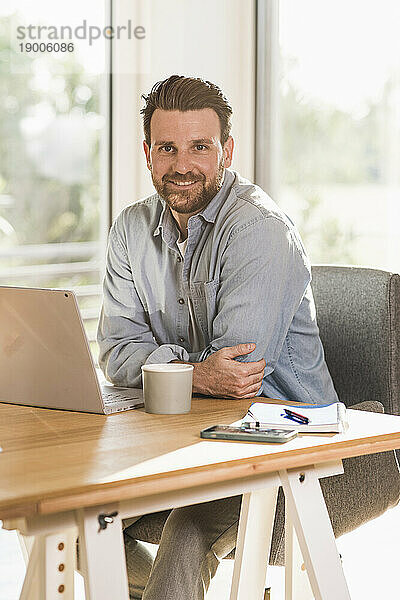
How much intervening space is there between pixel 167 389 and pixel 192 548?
0.31 meters

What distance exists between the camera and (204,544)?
1657 millimetres

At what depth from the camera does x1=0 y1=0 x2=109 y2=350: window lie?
325 cm

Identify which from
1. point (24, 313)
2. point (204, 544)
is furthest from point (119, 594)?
point (24, 313)

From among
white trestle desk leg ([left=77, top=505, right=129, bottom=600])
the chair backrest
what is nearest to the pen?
white trestle desk leg ([left=77, top=505, right=129, bottom=600])

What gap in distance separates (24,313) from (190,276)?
0.51m

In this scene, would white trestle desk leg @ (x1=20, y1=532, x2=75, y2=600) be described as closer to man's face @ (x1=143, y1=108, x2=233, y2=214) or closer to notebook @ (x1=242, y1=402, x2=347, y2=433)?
notebook @ (x1=242, y1=402, x2=347, y2=433)

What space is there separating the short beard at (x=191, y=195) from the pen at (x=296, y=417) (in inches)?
26.0

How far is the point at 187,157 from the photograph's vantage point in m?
1.98

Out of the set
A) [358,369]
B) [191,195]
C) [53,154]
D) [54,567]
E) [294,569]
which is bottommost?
[294,569]

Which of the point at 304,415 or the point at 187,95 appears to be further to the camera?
the point at 187,95

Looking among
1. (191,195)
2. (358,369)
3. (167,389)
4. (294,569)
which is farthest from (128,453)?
(358,369)

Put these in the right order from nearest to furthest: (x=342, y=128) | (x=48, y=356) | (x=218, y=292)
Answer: (x=48, y=356) < (x=218, y=292) < (x=342, y=128)

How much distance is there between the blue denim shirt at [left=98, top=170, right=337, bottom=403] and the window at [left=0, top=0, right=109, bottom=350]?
121cm

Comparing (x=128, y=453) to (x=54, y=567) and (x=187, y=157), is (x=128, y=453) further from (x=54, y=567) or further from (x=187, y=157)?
(x=187, y=157)
